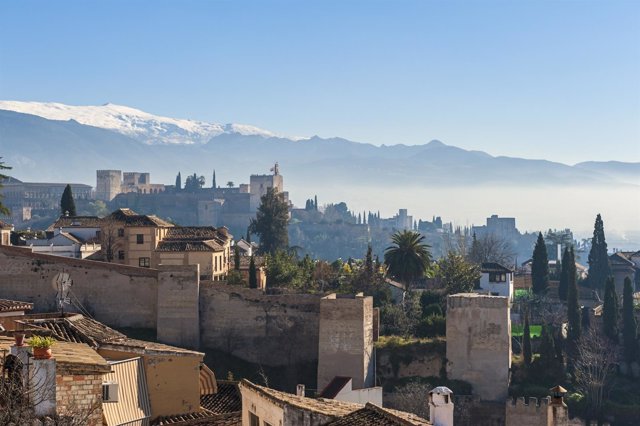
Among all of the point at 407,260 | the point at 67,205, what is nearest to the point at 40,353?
the point at 407,260

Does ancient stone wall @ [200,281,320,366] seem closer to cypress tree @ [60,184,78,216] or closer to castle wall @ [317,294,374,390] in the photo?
castle wall @ [317,294,374,390]

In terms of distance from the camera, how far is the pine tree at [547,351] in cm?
5325

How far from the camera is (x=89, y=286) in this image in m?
50.2

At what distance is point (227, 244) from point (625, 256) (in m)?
35.9

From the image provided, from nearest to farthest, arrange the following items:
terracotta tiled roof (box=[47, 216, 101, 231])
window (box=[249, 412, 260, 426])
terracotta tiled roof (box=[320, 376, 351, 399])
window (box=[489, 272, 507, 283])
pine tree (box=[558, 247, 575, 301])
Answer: window (box=[249, 412, 260, 426]), terracotta tiled roof (box=[320, 376, 351, 399]), terracotta tiled roof (box=[47, 216, 101, 231]), window (box=[489, 272, 507, 283]), pine tree (box=[558, 247, 575, 301])

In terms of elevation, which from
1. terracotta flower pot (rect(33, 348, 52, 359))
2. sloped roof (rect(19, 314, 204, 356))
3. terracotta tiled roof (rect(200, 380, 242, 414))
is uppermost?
terracotta flower pot (rect(33, 348, 52, 359))

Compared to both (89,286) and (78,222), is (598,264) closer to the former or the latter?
(78,222)

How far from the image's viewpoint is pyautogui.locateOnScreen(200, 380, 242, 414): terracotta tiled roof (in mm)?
25375

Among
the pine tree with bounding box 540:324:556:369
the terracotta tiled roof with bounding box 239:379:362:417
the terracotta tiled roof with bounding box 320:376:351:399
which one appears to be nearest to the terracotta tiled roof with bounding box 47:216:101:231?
the terracotta tiled roof with bounding box 320:376:351:399

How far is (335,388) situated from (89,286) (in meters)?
14.1

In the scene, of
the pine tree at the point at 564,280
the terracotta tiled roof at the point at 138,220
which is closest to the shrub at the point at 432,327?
the terracotta tiled roof at the point at 138,220

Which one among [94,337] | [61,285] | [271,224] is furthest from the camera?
[271,224]

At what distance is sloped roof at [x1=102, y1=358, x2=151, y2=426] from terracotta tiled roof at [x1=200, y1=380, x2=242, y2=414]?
246 centimetres

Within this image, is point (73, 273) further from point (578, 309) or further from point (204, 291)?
point (578, 309)
